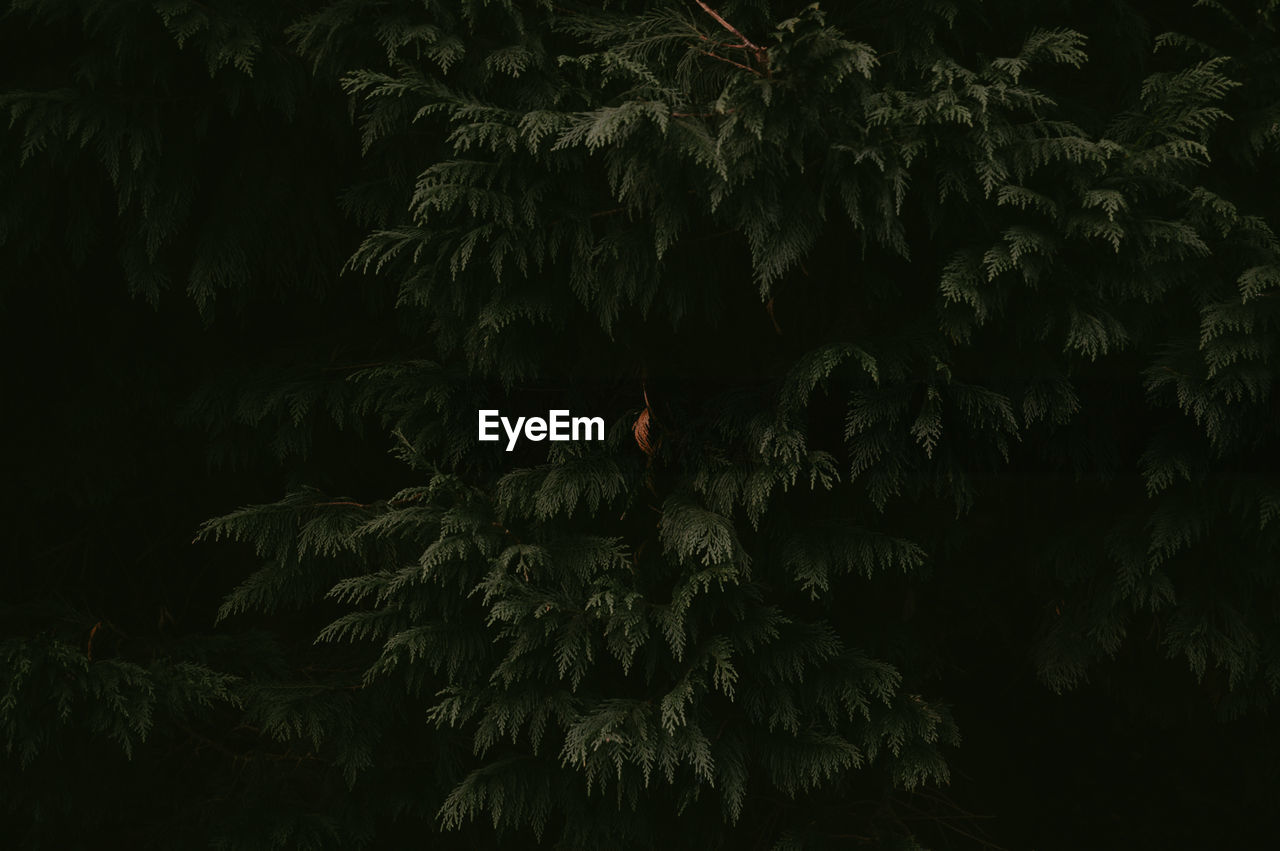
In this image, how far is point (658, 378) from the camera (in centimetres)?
313

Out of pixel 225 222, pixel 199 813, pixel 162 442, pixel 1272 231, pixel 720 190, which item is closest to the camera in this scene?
pixel 720 190

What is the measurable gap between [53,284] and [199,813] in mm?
2151

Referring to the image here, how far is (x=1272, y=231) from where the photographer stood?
2.66 metres

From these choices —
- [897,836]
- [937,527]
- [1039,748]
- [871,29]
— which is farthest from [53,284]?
[1039,748]

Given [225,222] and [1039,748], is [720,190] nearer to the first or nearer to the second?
[225,222]

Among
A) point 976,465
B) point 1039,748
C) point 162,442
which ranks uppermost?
point 976,465

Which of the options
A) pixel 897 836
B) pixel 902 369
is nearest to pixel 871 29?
pixel 902 369

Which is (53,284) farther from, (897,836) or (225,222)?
(897,836)

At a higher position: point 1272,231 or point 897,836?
point 1272,231

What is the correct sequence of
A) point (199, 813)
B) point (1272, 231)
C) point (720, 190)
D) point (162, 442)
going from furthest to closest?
point (162, 442)
point (199, 813)
point (1272, 231)
point (720, 190)

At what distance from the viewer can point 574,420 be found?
3.01 meters

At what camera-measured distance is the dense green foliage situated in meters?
2.59

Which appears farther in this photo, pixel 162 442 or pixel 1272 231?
pixel 162 442

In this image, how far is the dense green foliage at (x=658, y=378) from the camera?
259cm
